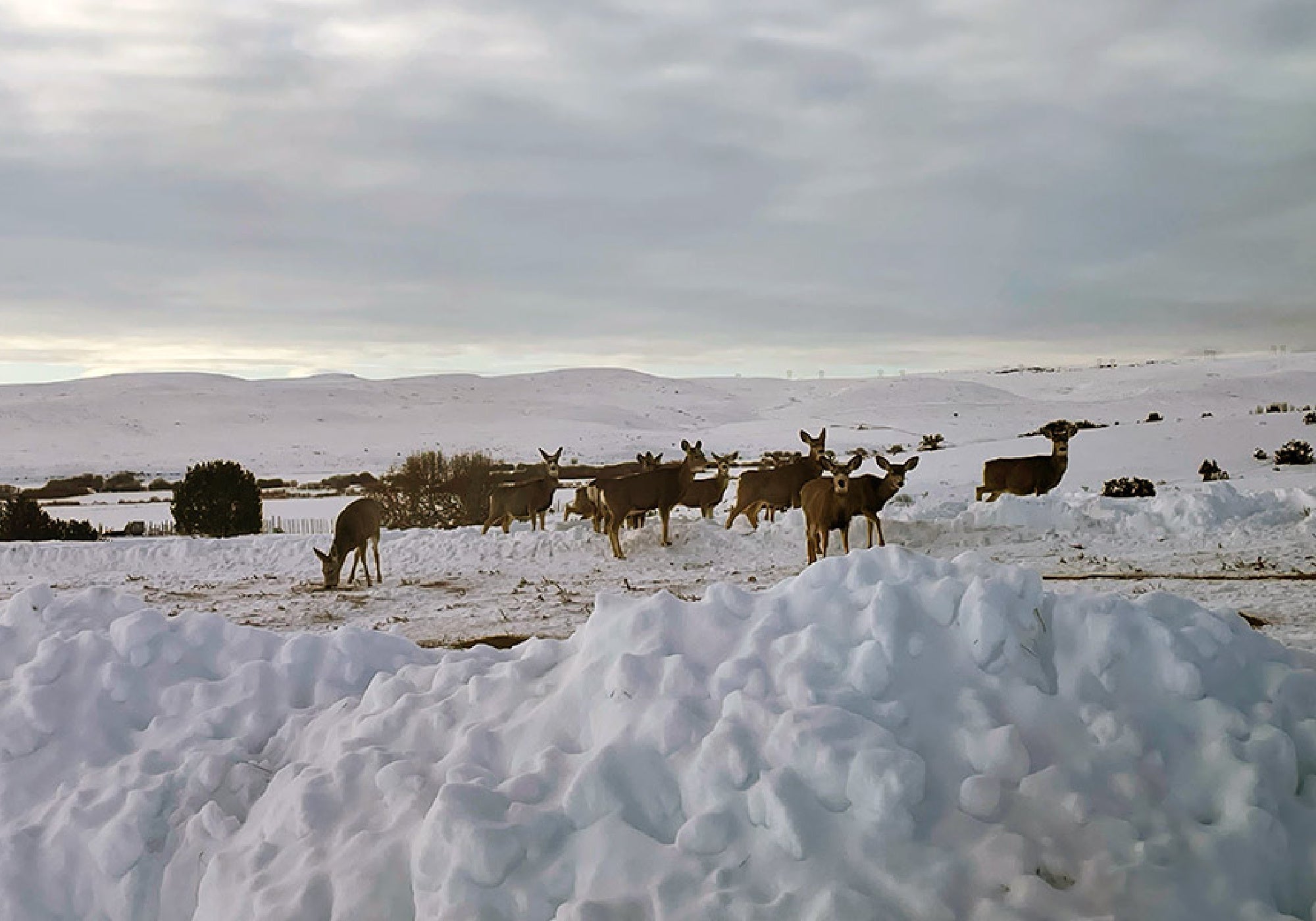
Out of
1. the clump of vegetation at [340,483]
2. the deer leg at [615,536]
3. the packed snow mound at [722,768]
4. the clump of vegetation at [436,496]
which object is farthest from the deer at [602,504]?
→ the clump of vegetation at [340,483]

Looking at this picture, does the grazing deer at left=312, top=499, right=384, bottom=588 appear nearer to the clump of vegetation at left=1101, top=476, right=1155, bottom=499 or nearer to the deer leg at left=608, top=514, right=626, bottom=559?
the deer leg at left=608, top=514, right=626, bottom=559

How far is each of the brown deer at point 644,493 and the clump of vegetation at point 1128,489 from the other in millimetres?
11855

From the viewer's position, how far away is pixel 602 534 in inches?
729

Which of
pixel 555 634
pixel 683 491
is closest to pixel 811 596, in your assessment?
pixel 555 634

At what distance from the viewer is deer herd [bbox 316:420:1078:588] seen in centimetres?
1476

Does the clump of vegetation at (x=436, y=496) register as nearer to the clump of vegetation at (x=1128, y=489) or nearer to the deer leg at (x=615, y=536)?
the deer leg at (x=615, y=536)

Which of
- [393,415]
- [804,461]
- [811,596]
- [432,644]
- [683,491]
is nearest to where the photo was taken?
[811,596]

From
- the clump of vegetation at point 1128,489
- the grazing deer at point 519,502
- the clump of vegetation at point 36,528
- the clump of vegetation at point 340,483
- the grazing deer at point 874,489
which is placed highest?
the grazing deer at point 874,489

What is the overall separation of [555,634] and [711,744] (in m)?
5.70

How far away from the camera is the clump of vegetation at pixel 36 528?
24609mm

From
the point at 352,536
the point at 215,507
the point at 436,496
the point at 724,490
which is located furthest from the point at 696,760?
the point at 215,507

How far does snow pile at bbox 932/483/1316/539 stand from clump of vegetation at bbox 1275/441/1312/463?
10735 millimetres

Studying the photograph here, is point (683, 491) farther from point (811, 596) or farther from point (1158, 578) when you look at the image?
point (811, 596)

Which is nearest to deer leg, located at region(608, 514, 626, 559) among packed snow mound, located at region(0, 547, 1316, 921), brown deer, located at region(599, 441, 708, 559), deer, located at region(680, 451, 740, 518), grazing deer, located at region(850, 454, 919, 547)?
brown deer, located at region(599, 441, 708, 559)
